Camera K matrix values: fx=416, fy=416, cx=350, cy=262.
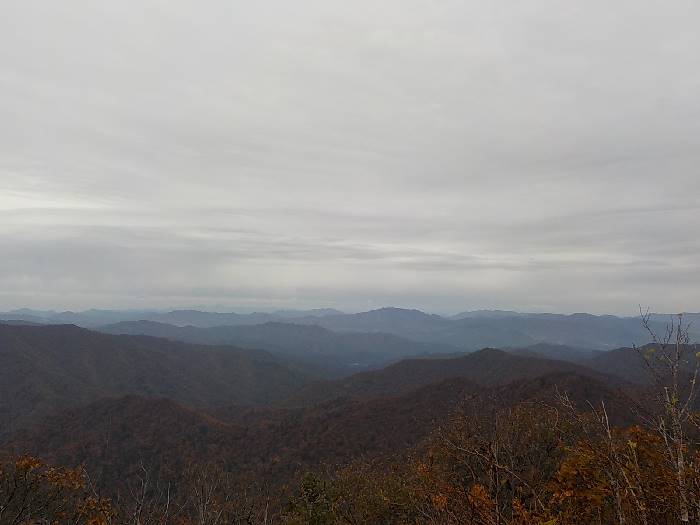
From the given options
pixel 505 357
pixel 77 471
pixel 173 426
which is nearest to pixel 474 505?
pixel 77 471

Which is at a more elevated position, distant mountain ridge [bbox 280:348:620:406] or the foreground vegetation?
the foreground vegetation

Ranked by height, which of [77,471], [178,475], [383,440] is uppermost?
[77,471]

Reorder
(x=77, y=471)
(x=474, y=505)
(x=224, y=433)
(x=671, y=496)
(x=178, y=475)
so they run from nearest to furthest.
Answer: (x=474, y=505) → (x=671, y=496) → (x=77, y=471) → (x=178, y=475) → (x=224, y=433)

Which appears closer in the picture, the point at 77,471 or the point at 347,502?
the point at 77,471

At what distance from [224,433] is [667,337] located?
389 feet

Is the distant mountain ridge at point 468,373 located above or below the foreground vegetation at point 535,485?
below

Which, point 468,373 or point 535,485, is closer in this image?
point 535,485

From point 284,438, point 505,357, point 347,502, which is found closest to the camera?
point 347,502

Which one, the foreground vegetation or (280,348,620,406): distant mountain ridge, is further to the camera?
(280,348,620,406): distant mountain ridge

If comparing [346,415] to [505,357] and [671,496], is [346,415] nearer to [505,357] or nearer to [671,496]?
[505,357]

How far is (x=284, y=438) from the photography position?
105m

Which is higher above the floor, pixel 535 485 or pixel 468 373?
pixel 535 485

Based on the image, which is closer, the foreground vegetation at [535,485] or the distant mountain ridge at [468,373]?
the foreground vegetation at [535,485]

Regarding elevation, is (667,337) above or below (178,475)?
above
